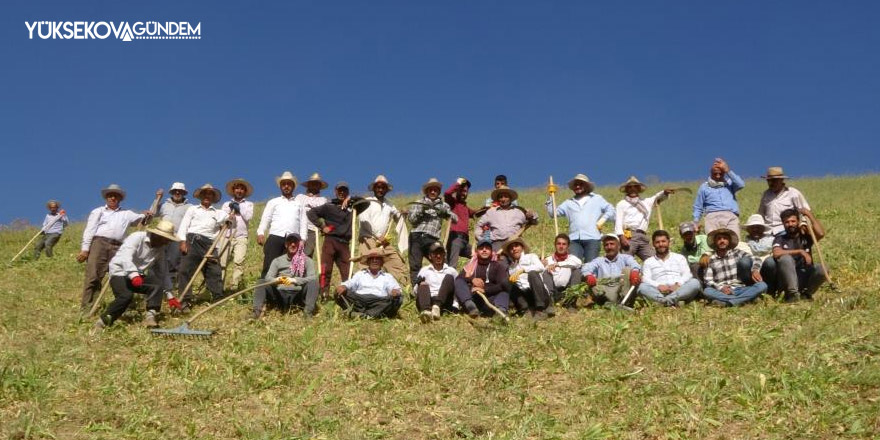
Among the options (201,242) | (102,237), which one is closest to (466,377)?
(201,242)

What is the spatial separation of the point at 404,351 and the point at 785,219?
6066 mm

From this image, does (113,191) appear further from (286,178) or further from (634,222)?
(634,222)

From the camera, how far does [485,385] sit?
869 centimetres

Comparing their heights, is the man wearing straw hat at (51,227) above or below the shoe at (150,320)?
above

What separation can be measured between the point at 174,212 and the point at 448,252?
4770 mm

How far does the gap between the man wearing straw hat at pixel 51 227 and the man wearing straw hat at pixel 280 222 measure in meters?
10.6

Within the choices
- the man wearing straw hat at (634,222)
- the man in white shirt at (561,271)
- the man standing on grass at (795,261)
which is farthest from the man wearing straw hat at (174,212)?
the man standing on grass at (795,261)

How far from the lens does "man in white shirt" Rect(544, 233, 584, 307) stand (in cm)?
1207

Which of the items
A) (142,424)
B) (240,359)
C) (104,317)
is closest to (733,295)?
(240,359)

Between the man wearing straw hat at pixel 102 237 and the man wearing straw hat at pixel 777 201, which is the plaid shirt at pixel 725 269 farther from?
the man wearing straw hat at pixel 102 237

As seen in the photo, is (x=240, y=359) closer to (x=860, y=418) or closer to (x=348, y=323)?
(x=348, y=323)

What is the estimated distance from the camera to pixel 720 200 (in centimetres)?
1361

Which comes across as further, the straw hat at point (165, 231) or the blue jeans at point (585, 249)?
the blue jeans at point (585, 249)

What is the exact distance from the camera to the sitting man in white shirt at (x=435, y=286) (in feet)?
37.9
